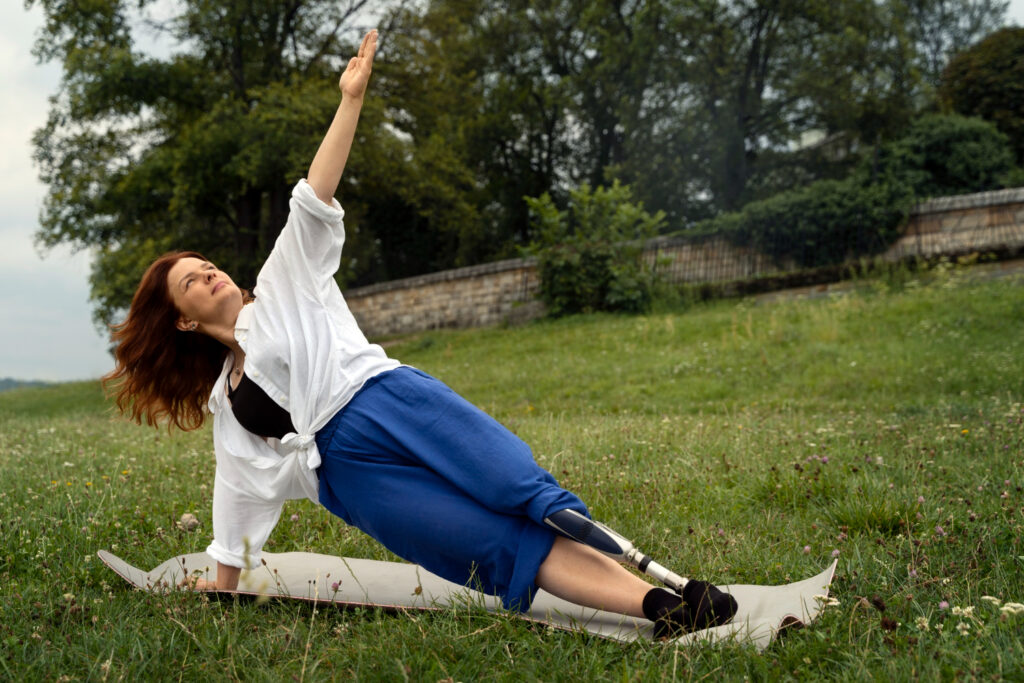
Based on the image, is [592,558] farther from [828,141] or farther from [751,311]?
[828,141]

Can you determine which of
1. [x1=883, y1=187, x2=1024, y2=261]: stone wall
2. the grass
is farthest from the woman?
[x1=883, y1=187, x2=1024, y2=261]: stone wall

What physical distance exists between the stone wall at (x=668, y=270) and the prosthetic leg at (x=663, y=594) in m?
15.4

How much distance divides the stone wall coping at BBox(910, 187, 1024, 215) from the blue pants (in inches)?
638

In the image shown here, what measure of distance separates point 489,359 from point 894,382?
22.5ft

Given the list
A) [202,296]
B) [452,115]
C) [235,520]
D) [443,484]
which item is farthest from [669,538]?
[452,115]

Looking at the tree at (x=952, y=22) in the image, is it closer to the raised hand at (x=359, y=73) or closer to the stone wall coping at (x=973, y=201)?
the stone wall coping at (x=973, y=201)

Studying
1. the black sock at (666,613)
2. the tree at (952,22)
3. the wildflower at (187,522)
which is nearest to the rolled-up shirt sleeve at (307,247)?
the black sock at (666,613)

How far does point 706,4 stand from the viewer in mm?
24703

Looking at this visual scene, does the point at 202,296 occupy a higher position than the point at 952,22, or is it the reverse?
the point at 952,22

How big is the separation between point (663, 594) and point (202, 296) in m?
1.89

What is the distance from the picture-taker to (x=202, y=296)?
2.88 meters

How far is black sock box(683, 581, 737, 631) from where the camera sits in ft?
7.79

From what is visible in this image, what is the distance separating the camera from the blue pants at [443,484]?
8.05ft

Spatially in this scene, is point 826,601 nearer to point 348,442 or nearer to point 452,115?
point 348,442
